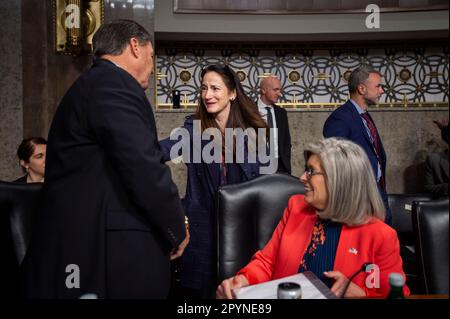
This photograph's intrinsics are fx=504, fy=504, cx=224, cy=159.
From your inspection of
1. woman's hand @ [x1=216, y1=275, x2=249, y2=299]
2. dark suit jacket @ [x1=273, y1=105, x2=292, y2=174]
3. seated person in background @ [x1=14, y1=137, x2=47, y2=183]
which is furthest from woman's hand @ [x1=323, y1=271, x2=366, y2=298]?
dark suit jacket @ [x1=273, y1=105, x2=292, y2=174]

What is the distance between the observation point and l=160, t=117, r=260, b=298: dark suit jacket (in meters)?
2.47

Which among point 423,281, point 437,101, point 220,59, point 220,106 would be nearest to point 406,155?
point 437,101

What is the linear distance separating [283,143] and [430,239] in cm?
303

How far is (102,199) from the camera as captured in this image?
5.55ft

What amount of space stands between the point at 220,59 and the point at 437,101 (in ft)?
9.43

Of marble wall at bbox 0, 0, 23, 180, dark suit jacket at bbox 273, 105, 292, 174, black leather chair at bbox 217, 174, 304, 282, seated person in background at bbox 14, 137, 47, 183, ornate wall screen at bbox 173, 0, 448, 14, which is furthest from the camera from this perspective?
ornate wall screen at bbox 173, 0, 448, 14

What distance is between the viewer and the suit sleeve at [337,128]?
3.55 m

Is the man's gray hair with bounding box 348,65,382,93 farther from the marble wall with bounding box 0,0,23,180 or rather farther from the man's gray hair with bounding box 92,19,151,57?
the marble wall with bounding box 0,0,23,180

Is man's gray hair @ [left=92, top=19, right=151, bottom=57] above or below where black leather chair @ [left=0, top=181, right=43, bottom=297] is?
above

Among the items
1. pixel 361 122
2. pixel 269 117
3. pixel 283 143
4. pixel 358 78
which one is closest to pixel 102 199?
pixel 361 122

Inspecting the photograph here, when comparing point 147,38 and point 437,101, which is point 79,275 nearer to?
point 147,38

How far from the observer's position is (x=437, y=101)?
6.48m

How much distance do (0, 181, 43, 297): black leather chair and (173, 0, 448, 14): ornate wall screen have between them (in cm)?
414

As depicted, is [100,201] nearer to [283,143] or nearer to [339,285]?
[339,285]
